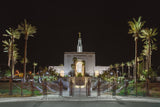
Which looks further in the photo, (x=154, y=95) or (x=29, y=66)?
(x=29, y=66)

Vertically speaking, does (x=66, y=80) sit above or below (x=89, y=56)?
below

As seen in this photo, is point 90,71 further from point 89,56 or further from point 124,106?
point 124,106

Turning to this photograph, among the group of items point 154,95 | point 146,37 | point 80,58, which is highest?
point 146,37

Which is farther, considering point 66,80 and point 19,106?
point 66,80

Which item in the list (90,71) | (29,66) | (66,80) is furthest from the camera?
(29,66)

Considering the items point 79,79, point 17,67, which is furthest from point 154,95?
point 17,67

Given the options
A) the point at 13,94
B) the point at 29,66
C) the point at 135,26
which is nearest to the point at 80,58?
the point at 135,26

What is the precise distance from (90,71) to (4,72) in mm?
21534

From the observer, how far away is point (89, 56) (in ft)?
181

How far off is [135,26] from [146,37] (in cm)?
810

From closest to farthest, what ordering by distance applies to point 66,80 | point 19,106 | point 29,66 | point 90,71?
point 19,106, point 66,80, point 90,71, point 29,66

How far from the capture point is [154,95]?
20.1 meters

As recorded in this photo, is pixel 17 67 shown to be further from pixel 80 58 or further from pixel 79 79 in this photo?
pixel 79 79

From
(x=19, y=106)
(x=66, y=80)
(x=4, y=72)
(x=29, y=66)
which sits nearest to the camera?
(x=19, y=106)
